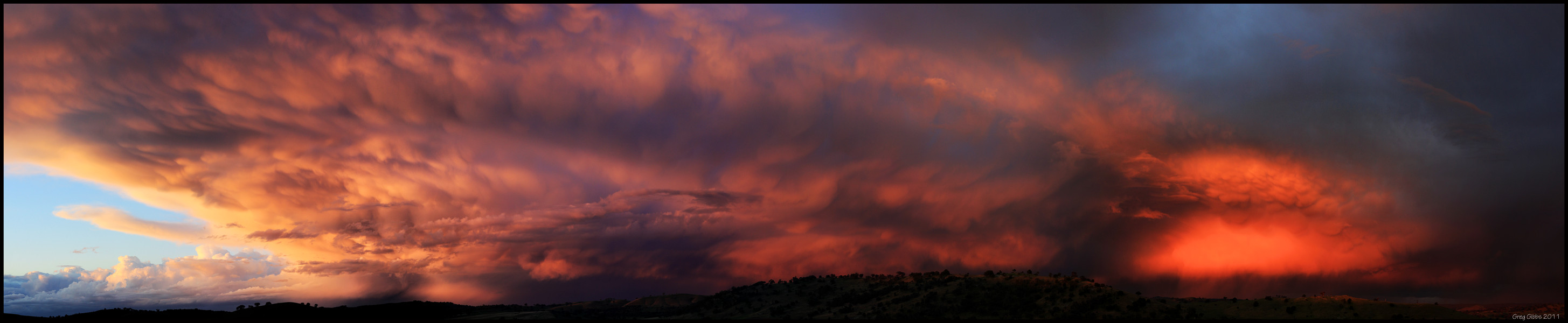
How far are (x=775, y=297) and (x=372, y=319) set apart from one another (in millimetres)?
114008

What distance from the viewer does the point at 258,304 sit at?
149m

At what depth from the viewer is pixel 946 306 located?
10969cm

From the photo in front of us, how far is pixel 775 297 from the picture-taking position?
158 meters

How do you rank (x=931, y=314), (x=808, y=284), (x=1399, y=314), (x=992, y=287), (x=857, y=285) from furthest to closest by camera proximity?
(x=808, y=284)
(x=857, y=285)
(x=992, y=287)
(x=931, y=314)
(x=1399, y=314)

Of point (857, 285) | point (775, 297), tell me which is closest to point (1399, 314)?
point (857, 285)

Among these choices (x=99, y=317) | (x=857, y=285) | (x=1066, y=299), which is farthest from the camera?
(x=857, y=285)

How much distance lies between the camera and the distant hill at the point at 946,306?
85750 mm

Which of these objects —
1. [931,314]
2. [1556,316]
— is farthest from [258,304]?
[1556,316]

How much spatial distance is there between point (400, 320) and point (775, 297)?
367 feet

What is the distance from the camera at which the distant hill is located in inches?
3376

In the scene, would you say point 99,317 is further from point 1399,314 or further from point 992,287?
point 1399,314

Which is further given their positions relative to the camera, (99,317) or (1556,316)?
(99,317)

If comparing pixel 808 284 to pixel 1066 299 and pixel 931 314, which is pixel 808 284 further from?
pixel 1066 299

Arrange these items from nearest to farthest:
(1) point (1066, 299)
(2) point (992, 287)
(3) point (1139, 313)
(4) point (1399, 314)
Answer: (4) point (1399, 314) < (3) point (1139, 313) < (1) point (1066, 299) < (2) point (992, 287)
